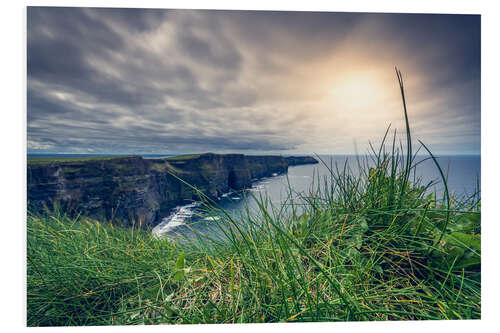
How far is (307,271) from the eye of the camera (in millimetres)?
732

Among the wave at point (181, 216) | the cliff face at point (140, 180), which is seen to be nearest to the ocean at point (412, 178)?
the wave at point (181, 216)

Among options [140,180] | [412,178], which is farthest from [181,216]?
[140,180]

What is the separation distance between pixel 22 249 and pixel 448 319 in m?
2.04

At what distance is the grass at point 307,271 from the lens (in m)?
0.67

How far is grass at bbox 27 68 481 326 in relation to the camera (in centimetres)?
67

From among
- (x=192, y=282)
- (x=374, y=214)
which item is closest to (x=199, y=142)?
(x=192, y=282)

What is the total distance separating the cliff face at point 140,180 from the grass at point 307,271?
3.14 ft

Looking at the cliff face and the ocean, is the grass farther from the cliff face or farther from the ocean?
the cliff face

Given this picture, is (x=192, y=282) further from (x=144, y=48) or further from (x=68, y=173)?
(x=68, y=173)

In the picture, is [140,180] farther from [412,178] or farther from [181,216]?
[412,178]

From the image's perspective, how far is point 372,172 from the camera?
108cm

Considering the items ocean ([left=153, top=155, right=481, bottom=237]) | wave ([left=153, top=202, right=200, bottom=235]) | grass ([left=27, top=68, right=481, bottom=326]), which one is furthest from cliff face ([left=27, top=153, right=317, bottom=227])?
grass ([left=27, top=68, right=481, bottom=326])

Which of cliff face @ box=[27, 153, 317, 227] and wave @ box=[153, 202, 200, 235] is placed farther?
cliff face @ box=[27, 153, 317, 227]

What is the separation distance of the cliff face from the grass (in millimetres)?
958
